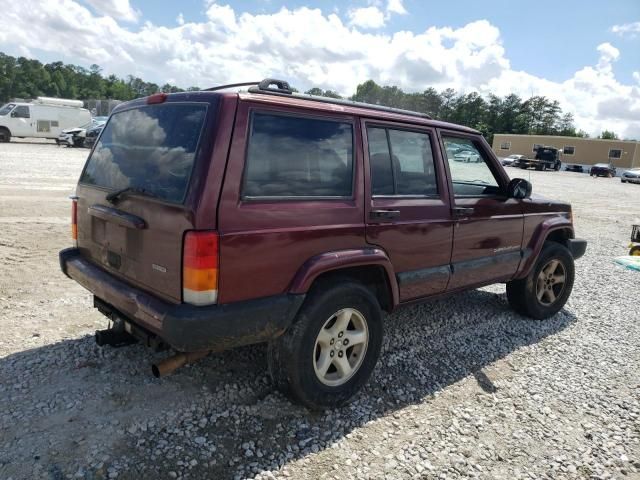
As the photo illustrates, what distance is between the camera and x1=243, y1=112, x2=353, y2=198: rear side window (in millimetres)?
2713

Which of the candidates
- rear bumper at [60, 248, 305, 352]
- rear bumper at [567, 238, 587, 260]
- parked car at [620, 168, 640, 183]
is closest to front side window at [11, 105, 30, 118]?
rear bumper at [60, 248, 305, 352]

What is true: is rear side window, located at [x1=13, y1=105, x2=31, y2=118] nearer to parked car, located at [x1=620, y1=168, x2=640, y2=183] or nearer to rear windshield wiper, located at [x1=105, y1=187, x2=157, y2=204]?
rear windshield wiper, located at [x1=105, y1=187, x2=157, y2=204]

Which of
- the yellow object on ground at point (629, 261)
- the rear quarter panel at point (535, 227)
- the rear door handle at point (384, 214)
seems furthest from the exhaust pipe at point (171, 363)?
the yellow object on ground at point (629, 261)

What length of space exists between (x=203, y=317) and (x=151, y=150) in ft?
3.67

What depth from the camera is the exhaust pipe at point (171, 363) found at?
275 cm

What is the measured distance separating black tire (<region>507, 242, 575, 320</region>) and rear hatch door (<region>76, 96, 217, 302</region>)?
377 cm

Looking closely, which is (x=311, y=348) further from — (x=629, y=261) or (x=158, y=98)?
(x=629, y=261)

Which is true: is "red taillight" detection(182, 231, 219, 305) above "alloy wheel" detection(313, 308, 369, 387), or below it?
above

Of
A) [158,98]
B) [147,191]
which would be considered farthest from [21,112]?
[147,191]

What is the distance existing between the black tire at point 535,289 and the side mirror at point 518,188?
0.92 m

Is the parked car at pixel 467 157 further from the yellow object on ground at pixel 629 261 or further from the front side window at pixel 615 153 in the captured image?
the front side window at pixel 615 153

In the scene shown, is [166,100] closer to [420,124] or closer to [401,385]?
[420,124]

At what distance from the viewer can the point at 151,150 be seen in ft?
9.46

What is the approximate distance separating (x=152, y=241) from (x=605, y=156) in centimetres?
6875
